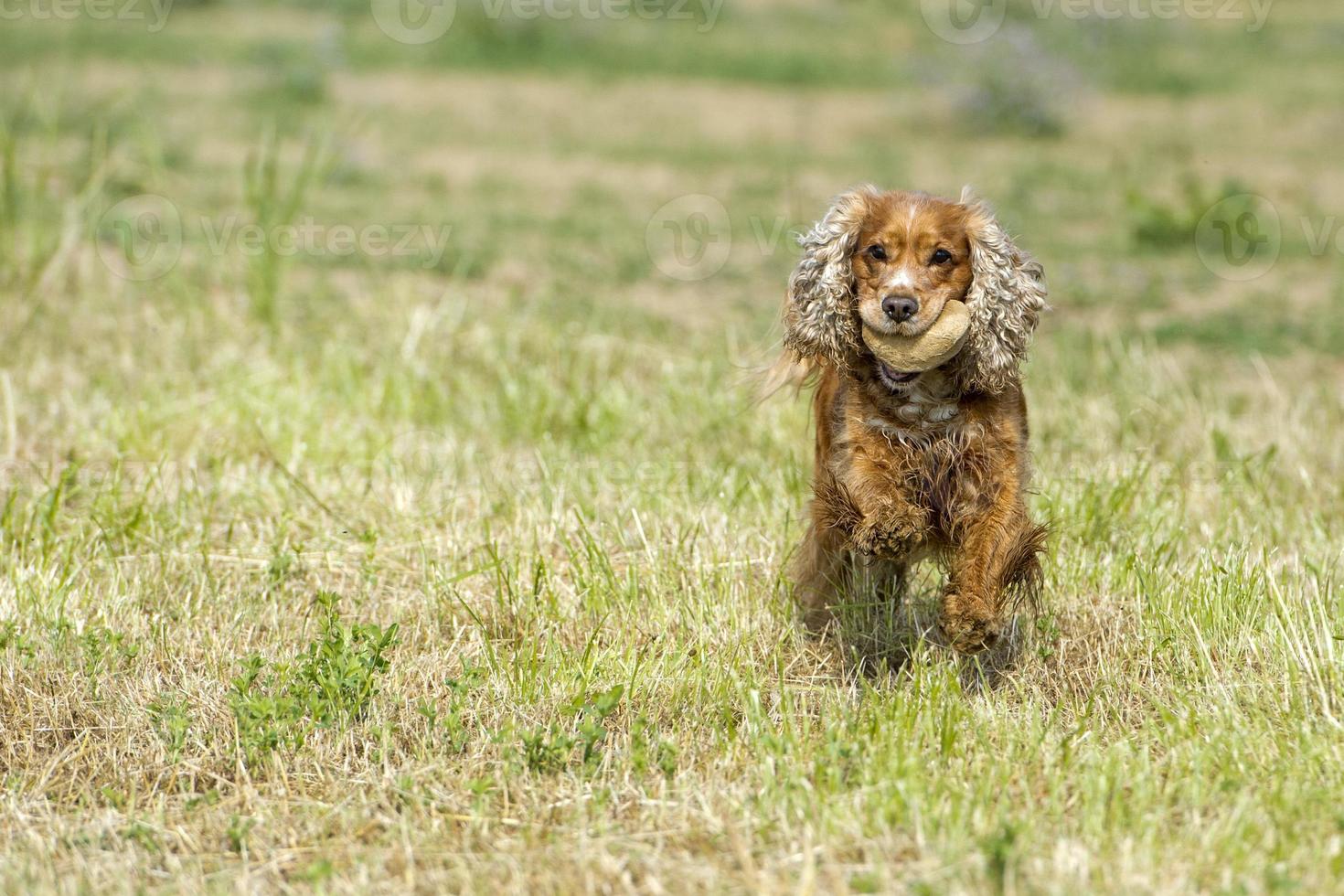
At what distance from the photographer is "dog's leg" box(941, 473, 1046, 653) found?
12.1 feet

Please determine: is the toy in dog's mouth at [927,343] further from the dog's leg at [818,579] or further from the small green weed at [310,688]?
the small green weed at [310,688]

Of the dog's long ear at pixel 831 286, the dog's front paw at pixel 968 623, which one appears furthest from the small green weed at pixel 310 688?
the dog's front paw at pixel 968 623

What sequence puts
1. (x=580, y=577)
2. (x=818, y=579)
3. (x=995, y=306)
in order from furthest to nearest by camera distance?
(x=580, y=577)
(x=818, y=579)
(x=995, y=306)

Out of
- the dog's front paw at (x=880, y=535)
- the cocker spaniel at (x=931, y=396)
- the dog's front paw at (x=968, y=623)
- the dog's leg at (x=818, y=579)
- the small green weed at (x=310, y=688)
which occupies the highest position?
the cocker spaniel at (x=931, y=396)

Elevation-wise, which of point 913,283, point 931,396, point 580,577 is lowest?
point 580,577

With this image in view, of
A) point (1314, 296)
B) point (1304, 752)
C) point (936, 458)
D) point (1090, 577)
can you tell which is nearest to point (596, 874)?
point (936, 458)

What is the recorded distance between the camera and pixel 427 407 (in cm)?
608

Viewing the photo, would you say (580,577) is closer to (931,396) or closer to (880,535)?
(880,535)

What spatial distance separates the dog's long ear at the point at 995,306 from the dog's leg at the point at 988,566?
0.29m

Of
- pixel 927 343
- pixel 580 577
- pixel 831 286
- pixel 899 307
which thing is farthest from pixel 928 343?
pixel 580 577

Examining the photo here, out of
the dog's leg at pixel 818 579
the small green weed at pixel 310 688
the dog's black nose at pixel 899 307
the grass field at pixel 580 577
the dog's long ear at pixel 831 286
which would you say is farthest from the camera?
the dog's leg at pixel 818 579

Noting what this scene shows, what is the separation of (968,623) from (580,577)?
4.24ft

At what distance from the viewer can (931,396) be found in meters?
3.90

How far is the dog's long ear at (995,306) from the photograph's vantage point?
3.75m
